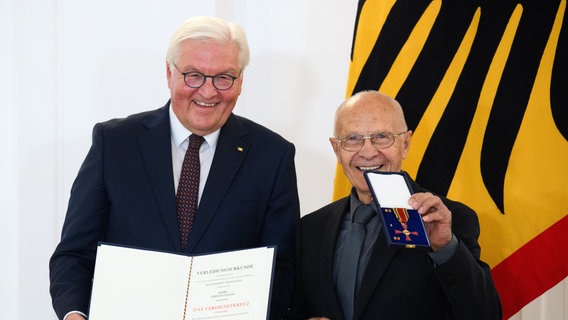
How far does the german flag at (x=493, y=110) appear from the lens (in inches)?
121

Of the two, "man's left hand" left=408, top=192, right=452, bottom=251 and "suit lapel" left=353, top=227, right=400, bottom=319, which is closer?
"man's left hand" left=408, top=192, right=452, bottom=251

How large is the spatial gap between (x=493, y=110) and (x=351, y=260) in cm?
110

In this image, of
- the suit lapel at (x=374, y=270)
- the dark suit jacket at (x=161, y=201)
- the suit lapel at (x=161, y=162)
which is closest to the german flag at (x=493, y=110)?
the dark suit jacket at (x=161, y=201)

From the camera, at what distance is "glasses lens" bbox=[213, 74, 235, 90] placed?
2410 mm

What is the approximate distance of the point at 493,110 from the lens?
3.11m

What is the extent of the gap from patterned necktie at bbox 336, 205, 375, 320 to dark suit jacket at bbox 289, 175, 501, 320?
41mm

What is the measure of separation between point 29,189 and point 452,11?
203 centimetres

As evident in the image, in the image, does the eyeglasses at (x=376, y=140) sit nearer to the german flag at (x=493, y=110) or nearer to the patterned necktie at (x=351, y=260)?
the patterned necktie at (x=351, y=260)

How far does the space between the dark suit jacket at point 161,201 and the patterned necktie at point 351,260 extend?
19cm

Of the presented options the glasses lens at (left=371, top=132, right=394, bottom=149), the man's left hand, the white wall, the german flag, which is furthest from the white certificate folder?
the white wall

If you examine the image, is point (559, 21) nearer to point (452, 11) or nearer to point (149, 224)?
point (452, 11)

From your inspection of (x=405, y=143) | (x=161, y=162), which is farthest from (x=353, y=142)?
(x=161, y=162)

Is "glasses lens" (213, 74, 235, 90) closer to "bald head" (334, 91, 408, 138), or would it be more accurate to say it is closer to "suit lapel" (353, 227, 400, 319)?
"bald head" (334, 91, 408, 138)

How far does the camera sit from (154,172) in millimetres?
2387
